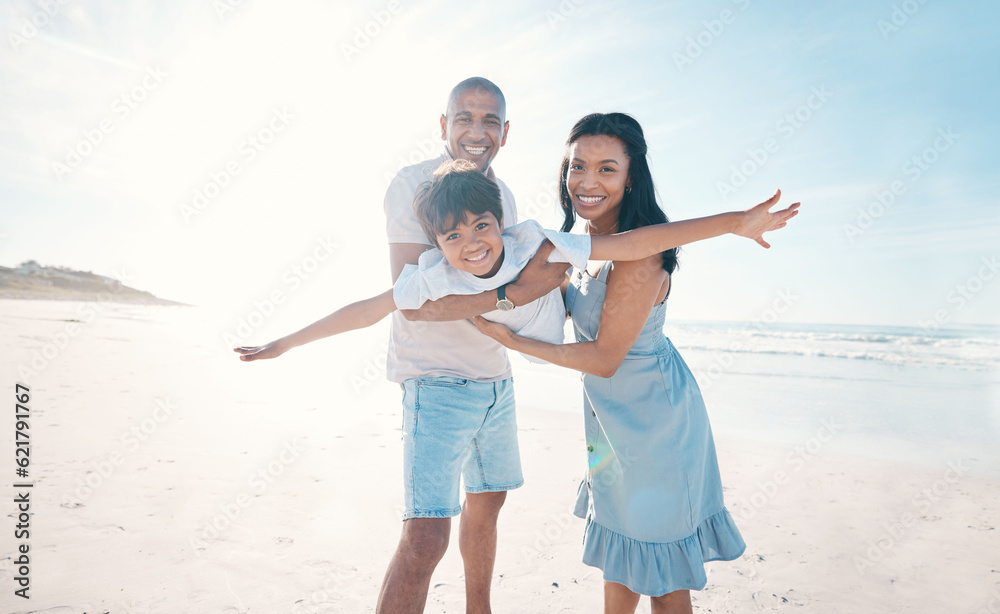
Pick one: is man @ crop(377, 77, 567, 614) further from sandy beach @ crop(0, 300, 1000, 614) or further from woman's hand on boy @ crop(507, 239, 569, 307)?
sandy beach @ crop(0, 300, 1000, 614)

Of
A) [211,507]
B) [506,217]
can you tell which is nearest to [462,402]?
[506,217]

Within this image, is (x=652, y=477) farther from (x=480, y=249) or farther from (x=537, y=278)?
(x=480, y=249)

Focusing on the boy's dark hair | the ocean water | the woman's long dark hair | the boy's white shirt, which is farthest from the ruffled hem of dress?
the ocean water

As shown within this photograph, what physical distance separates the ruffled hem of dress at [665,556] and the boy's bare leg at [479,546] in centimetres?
55

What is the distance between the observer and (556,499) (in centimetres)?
→ 431

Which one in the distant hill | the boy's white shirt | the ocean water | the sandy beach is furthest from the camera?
the distant hill

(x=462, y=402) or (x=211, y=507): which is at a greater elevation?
(x=462, y=402)

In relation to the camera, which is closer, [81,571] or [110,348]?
[81,571]

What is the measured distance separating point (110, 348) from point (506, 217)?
1195 cm

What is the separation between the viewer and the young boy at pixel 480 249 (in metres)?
1.94

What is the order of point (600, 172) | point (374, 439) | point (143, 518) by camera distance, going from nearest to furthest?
point (600, 172), point (143, 518), point (374, 439)

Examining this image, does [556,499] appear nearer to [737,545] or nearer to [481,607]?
[481,607]

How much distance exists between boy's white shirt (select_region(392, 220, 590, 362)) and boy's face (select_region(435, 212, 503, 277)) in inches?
1.6

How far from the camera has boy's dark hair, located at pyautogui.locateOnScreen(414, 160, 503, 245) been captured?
6.79 ft
